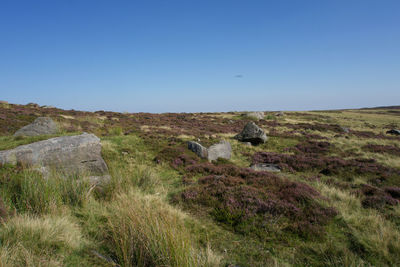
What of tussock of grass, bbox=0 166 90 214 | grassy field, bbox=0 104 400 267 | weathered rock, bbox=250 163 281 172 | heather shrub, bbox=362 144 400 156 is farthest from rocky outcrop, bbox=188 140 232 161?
heather shrub, bbox=362 144 400 156

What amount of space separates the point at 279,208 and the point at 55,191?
6.73m

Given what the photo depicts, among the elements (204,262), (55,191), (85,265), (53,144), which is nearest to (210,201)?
(204,262)

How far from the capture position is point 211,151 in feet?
45.7

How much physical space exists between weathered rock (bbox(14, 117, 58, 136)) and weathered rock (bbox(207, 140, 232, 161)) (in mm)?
11875

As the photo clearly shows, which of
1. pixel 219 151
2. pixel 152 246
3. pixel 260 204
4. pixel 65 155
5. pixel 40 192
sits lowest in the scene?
pixel 260 204

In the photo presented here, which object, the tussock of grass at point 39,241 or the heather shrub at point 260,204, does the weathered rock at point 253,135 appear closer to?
the heather shrub at point 260,204

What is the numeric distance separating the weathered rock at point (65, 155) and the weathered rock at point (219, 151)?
6.91m

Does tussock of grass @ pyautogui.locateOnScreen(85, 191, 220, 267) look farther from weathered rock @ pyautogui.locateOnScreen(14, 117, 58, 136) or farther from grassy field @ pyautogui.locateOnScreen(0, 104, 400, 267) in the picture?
weathered rock @ pyautogui.locateOnScreen(14, 117, 58, 136)

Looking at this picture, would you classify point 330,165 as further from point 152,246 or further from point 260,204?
point 152,246

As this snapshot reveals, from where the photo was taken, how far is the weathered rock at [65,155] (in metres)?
7.73

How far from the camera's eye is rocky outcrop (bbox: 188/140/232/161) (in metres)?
13.6

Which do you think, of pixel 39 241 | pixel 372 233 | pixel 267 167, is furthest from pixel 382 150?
pixel 39 241

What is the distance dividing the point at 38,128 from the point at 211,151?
1239 centimetres

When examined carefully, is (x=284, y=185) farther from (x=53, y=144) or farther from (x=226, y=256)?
(x=53, y=144)
